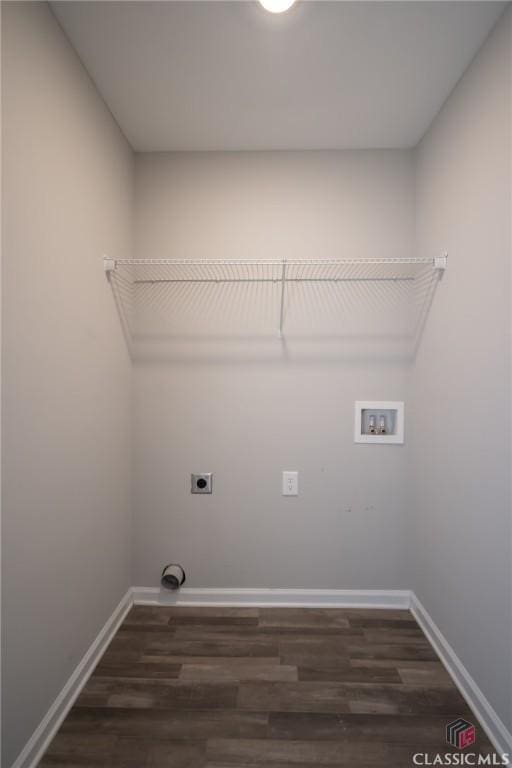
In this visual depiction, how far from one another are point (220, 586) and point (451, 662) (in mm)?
1143

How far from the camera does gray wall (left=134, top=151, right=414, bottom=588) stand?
2.12 meters

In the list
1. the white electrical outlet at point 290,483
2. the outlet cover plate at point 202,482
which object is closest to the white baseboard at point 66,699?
the outlet cover plate at point 202,482

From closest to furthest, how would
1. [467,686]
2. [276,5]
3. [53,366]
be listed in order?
[276,5] → [53,366] → [467,686]

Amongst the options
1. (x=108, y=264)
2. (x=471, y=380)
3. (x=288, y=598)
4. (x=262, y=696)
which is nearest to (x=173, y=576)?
(x=288, y=598)

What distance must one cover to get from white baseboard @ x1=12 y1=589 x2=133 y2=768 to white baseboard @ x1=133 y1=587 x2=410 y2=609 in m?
0.35

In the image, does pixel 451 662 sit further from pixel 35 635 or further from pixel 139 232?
pixel 139 232

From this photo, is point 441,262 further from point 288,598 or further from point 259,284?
point 288,598

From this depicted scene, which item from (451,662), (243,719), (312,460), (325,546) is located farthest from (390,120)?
(243,719)

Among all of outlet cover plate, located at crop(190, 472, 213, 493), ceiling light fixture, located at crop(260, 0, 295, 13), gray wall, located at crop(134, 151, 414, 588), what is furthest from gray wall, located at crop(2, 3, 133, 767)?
ceiling light fixture, located at crop(260, 0, 295, 13)

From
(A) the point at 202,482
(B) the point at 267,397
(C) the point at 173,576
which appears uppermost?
(B) the point at 267,397

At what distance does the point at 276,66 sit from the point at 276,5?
342 millimetres

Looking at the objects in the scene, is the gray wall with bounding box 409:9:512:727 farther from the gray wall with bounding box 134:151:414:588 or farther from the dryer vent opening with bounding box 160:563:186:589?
the dryer vent opening with bounding box 160:563:186:589

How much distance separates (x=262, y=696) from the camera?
154 centimetres

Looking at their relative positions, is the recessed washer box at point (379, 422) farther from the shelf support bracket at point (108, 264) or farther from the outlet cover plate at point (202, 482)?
the shelf support bracket at point (108, 264)
